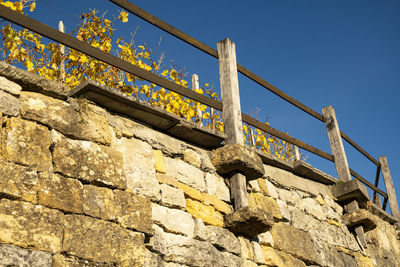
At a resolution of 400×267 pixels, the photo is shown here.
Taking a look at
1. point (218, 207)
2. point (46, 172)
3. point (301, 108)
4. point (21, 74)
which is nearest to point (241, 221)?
point (218, 207)

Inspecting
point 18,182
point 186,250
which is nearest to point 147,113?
point 186,250

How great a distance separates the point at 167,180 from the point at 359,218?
2.98m

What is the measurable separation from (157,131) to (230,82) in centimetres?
108

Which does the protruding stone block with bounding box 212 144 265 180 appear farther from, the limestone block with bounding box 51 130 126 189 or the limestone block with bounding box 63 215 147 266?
the limestone block with bounding box 63 215 147 266

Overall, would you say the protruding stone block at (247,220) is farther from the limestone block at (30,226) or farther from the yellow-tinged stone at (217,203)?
the limestone block at (30,226)

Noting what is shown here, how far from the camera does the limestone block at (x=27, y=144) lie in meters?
2.68

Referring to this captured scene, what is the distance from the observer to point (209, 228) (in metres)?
3.63

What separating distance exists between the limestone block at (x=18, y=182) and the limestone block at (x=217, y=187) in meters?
1.60

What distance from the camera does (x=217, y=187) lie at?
4.03 meters

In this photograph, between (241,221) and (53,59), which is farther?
(53,59)

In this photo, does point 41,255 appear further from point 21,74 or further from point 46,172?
point 21,74

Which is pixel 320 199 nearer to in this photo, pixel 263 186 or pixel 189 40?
pixel 263 186

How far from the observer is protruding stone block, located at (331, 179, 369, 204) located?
5.68m

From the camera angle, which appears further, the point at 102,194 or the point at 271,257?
the point at 271,257
